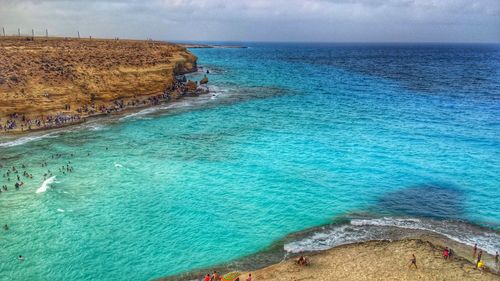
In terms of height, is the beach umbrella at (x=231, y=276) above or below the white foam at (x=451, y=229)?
below

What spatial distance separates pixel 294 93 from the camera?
306 feet

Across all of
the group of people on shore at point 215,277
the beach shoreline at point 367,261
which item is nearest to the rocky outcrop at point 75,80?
the group of people on shore at point 215,277

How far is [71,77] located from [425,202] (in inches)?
2431

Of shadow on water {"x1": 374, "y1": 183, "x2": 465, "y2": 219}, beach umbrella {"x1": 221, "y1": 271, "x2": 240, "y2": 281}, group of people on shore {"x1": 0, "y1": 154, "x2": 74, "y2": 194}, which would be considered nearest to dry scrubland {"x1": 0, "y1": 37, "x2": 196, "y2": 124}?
group of people on shore {"x1": 0, "y1": 154, "x2": 74, "y2": 194}

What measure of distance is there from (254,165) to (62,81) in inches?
1670

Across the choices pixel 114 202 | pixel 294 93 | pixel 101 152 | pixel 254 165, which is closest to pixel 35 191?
pixel 114 202

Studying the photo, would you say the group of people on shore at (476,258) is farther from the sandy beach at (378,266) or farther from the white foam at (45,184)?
the white foam at (45,184)

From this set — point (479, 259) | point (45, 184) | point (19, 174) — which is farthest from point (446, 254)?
point (19, 174)

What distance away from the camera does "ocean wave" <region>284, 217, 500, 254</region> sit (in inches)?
1146

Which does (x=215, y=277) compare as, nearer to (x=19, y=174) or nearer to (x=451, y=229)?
(x=451, y=229)

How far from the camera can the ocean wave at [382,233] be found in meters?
29.1

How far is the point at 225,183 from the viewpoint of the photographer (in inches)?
1571

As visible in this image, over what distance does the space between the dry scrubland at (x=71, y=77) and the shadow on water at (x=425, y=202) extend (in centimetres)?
5201

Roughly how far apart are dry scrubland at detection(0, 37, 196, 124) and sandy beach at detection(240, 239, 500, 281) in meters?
51.2
